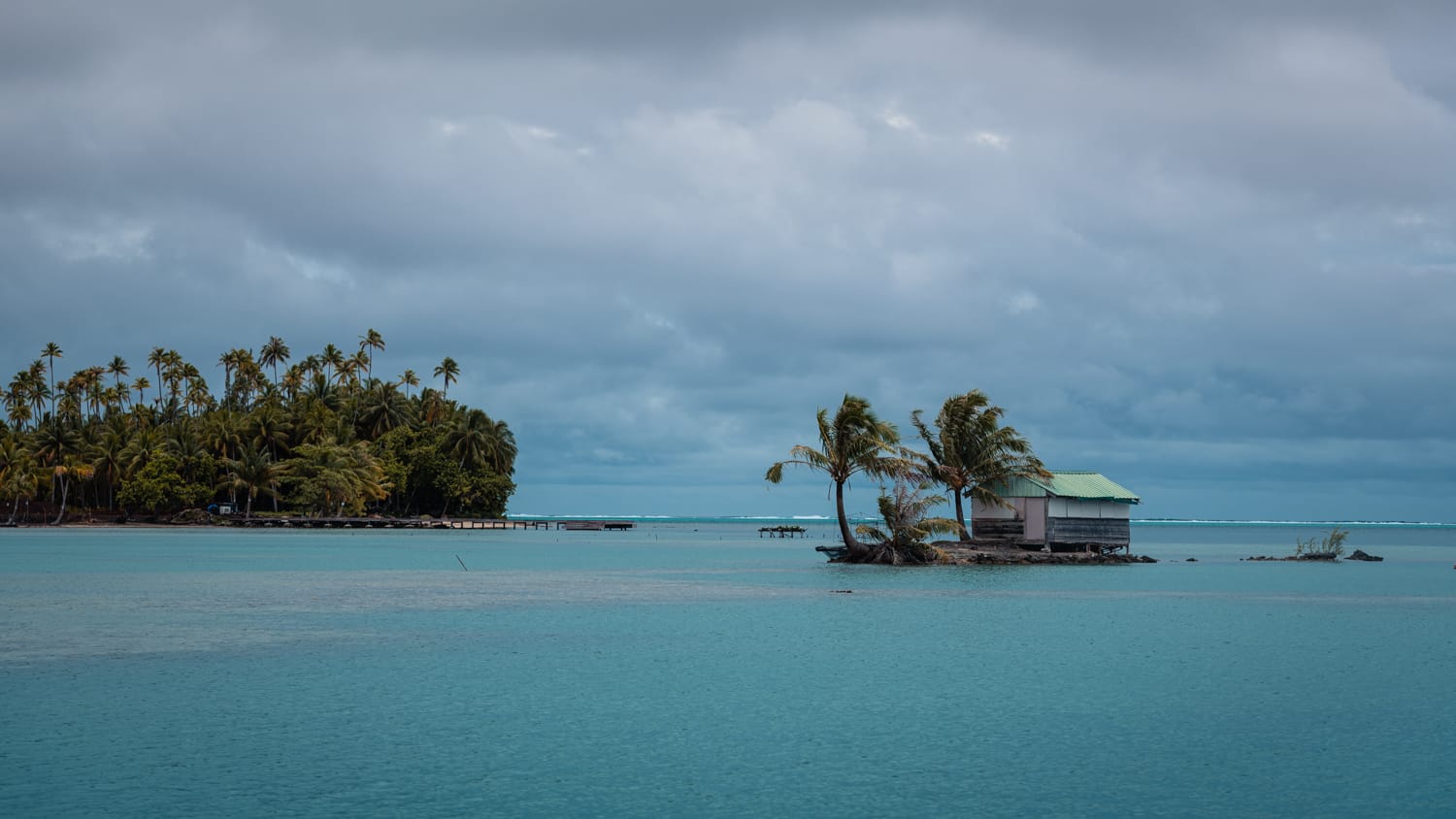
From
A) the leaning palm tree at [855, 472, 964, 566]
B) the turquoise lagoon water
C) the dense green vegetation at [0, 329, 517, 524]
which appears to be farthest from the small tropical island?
the dense green vegetation at [0, 329, 517, 524]

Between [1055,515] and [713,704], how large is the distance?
5116 cm

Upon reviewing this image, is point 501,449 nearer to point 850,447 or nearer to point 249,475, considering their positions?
point 249,475

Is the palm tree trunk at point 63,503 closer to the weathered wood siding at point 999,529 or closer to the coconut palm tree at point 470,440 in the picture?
the coconut palm tree at point 470,440

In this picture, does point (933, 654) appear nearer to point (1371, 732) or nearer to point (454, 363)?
point (1371, 732)

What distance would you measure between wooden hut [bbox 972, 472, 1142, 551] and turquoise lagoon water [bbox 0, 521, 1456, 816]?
77.8ft

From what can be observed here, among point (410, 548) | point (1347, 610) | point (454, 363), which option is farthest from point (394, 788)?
point (454, 363)

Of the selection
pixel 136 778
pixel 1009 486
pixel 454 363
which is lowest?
pixel 136 778

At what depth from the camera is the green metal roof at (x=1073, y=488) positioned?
69000 mm

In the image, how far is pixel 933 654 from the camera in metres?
28.4

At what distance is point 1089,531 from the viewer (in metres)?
70.3

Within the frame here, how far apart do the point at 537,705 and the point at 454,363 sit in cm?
14930

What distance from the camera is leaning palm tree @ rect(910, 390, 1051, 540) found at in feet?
224

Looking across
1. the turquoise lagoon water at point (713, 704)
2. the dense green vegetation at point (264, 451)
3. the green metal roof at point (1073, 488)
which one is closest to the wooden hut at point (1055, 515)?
the green metal roof at point (1073, 488)

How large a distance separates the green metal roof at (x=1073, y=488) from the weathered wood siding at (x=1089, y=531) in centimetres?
133
